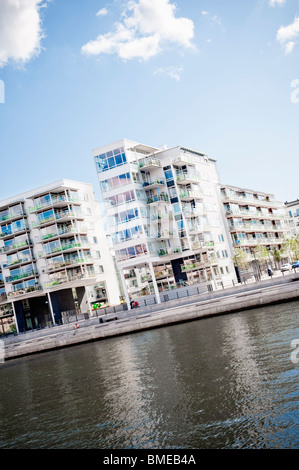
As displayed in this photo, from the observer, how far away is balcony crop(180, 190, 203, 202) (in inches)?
2453

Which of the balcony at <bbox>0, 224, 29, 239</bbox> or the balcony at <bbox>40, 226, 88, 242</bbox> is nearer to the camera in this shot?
the balcony at <bbox>40, 226, 88, 242</bbox>

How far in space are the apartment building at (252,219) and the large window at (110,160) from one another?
27.1 meters

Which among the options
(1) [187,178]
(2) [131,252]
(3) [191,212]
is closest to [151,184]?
(1) [187,178]

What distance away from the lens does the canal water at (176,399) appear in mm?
9250

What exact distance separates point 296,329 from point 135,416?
8.50 metres

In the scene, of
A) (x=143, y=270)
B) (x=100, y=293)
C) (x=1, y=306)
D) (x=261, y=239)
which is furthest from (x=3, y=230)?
(x=261, y=239)

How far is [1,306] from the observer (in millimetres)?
74250

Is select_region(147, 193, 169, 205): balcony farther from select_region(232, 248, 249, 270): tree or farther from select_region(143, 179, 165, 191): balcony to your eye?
select_region(232, 248, 249, 270): tree

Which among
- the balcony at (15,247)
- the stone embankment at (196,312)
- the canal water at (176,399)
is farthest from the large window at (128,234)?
the canal water at (176,399)

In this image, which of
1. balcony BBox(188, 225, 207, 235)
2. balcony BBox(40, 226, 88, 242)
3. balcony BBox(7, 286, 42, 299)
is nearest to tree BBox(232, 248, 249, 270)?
balcony BBox(188, 225, 207, 235)

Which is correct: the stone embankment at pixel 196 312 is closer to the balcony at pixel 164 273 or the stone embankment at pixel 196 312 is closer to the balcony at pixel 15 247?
the balcony at pixel 164 273

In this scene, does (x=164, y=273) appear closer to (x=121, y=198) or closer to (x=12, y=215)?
(x=121, y=198)

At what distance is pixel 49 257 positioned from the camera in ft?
226

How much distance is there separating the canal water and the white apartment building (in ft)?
114
